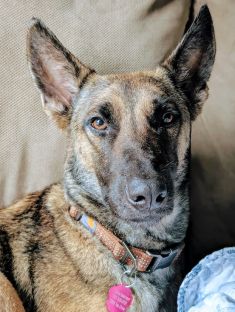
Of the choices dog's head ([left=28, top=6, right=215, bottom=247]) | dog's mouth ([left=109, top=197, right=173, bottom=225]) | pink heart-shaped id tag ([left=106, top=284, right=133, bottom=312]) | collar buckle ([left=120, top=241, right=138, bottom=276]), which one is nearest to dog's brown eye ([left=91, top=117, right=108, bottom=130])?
dog's head ([left=28, top=6, right=215, bottom=247])

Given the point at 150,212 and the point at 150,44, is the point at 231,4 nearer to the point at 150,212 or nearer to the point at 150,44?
the point at 150,44

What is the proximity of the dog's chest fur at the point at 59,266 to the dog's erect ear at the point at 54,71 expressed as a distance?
13.1 inches

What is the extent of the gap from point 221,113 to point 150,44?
0.40 metres

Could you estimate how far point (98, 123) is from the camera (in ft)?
6.07

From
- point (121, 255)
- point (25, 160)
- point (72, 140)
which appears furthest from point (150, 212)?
point (25, 160)

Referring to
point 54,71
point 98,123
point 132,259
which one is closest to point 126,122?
point 98,123

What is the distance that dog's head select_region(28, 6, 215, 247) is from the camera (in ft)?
5.61

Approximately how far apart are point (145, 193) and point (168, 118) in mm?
383

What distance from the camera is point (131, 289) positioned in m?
1.79

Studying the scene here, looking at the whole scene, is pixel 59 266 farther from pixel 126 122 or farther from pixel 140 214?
pixel 126 122

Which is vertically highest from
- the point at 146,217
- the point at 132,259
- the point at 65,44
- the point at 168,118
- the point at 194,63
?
the point at 65,44

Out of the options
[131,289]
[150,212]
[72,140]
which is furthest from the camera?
[72,140]

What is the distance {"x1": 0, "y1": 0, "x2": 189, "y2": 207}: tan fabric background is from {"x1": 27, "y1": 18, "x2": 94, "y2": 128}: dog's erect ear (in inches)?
→ 6.8

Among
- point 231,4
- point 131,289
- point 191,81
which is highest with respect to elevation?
point 231,4
